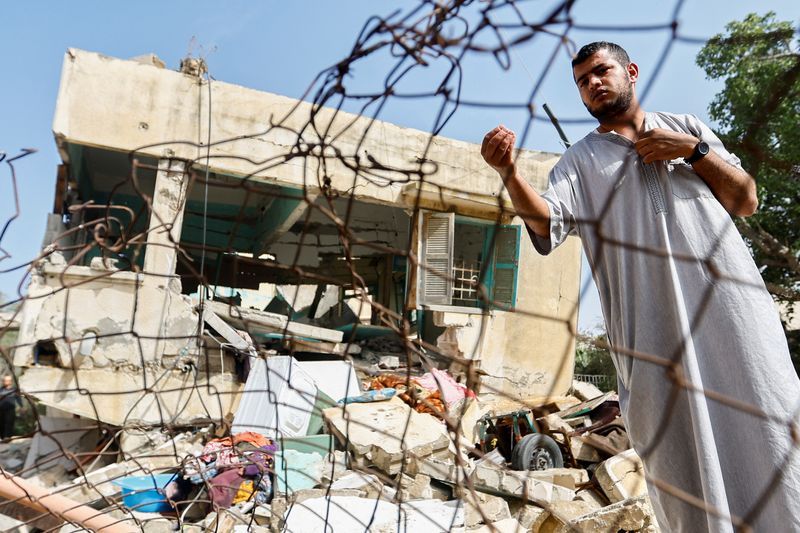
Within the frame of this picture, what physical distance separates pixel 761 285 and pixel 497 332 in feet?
28.4

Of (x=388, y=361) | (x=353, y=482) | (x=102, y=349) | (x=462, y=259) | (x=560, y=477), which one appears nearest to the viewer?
(x=353, y=482)

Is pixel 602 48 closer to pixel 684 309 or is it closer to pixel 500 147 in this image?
pixel 500 147

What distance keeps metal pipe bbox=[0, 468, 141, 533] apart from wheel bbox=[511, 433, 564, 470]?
4.27 meters

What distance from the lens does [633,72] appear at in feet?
6.02

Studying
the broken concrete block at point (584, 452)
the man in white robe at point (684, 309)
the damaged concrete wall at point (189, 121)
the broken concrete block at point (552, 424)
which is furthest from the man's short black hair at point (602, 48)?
the damaged concrete wall at point (189, 121)

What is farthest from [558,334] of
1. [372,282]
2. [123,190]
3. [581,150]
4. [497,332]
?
[581,150]

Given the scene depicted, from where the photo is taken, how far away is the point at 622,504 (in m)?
3.26

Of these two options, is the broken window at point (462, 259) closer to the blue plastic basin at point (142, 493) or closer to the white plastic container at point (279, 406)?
the white plastic container at point (279, 406)

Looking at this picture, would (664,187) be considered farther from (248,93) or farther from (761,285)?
(248,93)

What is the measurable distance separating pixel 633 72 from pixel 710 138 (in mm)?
297

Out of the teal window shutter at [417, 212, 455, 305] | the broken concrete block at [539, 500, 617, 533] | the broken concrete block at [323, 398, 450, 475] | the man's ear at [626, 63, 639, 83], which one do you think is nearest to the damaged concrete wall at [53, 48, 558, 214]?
the teal window shutter at [417, 212, 455, 305]

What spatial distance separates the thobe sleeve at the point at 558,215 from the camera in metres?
1.67

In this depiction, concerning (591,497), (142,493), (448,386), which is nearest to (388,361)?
(448,386)

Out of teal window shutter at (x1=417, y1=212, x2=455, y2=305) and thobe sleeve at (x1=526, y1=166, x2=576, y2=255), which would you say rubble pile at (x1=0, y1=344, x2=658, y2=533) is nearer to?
teal window shutter at (x1=417, y1=212, x2=455, y2=305)
